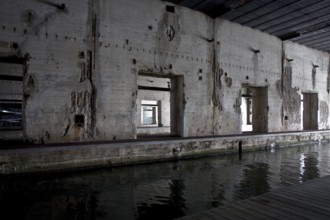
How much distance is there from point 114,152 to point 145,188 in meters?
1.95

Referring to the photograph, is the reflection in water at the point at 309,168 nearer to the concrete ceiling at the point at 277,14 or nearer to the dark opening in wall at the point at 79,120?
the concrete ceiling at the point at 277,14

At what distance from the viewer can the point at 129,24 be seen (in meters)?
7.49

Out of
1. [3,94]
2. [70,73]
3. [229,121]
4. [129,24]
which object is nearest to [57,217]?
[70,73]

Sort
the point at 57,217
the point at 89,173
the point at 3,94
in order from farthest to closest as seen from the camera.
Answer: the point at 3,94
the point at 89,173
the point at 57,217

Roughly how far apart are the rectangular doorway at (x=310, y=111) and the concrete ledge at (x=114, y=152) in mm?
5964

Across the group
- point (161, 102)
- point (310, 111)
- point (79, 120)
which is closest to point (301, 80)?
point (310, 111)

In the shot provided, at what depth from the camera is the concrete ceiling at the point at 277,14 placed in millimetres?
8273

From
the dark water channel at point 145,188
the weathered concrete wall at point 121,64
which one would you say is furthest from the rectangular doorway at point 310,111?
the dark water channel at point 145,188

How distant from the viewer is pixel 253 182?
513cm

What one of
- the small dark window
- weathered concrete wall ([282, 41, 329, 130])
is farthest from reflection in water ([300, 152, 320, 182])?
the small dark window

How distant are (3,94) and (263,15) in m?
12.1

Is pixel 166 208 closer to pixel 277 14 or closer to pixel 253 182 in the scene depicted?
pixel 253 182

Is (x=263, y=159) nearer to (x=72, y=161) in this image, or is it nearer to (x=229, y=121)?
(x=229, y=121)

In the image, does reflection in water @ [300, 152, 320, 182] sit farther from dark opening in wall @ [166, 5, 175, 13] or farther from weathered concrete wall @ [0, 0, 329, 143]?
dark opening in wall @ [166, 5, 175, 13]
